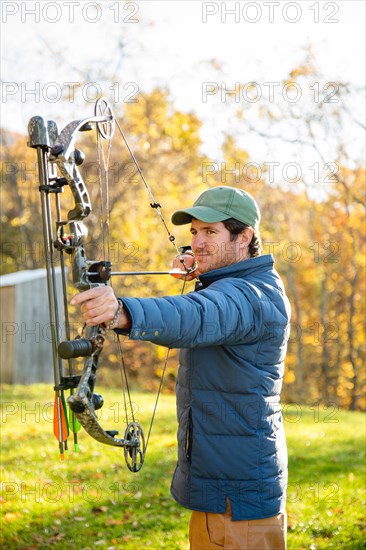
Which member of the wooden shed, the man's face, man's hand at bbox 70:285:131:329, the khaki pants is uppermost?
the man's face

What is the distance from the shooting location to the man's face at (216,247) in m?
2.19

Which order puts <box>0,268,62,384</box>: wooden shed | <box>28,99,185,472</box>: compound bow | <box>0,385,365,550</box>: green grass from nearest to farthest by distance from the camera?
<box>28,99,185,472</box>: compound bow, <box>0,385,365,550</box>: green grass, <box>0,268,62,384</box>: wooden shed

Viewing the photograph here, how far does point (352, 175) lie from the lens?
547 inches

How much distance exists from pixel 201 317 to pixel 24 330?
9390 mm

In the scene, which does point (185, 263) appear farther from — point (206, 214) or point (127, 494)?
point (127, 494)

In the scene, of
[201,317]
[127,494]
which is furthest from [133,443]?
[127,494]

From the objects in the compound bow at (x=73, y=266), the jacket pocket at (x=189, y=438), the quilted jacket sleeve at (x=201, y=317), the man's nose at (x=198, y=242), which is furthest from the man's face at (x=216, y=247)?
the jacket pocket at (x=189, y=438)

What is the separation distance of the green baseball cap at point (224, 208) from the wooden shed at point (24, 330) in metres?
8.70

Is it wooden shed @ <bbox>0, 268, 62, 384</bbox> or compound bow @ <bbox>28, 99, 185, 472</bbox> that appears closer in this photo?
compound bow @ <bbox>28, 99, 185, 472</bbox>

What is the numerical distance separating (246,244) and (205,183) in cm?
1508

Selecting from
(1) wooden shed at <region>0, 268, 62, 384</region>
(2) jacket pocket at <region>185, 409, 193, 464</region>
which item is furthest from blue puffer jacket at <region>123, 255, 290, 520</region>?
(1) wooden shed at <region>0, 268, 62, 384</region>

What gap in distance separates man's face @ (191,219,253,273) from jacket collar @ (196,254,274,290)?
0.16 ft

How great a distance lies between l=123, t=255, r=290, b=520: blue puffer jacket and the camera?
2076 millimetres

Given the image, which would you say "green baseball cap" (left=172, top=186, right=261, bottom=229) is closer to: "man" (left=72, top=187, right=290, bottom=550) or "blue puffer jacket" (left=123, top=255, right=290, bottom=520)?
"man" (left=72, top=187, right=290, bottom=550)
